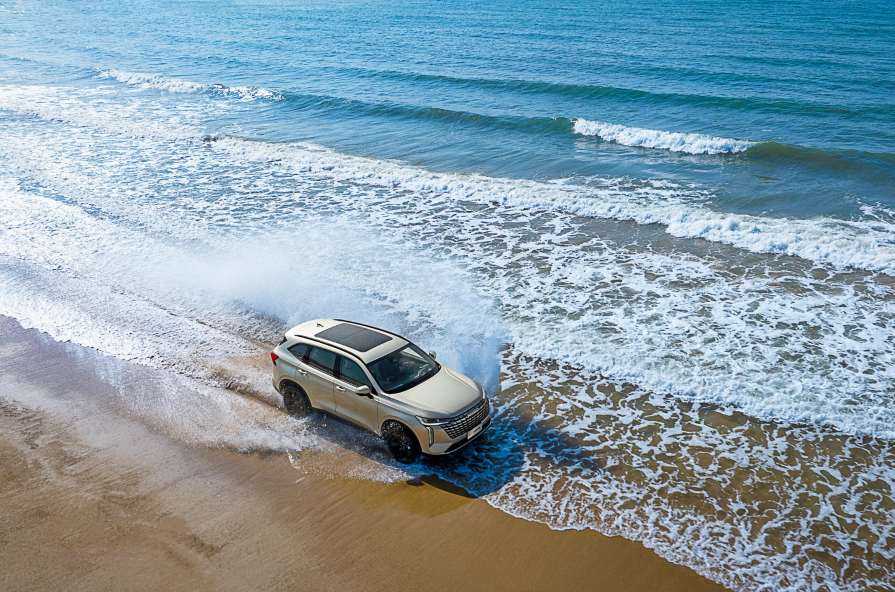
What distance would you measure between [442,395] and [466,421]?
0.54m

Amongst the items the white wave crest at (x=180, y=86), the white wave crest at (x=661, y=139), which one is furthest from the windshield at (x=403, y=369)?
the white wave crest at (x=180, y=86)

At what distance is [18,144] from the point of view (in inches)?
1099

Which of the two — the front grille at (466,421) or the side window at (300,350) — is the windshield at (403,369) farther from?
the side window at (300,350)

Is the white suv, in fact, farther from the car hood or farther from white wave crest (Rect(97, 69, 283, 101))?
white wave crest (Rect(97, 69, 283, 101))

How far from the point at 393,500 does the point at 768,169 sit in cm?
2031

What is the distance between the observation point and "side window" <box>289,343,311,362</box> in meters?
10.5

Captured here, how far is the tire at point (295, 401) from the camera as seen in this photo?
10.6m

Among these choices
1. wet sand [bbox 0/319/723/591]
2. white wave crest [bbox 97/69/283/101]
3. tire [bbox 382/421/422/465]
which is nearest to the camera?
wet sand [bbox 0/319/723/591]

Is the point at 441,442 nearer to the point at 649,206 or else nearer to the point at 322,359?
the point at 322,359

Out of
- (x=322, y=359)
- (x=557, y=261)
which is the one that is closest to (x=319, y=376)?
(x=322, y=359)

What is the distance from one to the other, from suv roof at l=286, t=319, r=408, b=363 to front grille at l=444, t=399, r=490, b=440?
167 centimetres

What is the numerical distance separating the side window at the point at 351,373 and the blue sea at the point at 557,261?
3.31 feet

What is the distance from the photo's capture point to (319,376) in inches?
402

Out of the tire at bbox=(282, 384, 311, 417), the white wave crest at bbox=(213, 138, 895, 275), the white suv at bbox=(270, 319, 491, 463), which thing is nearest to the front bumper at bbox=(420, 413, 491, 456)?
the white suv at bbox=(270, 319, 491, 463)
